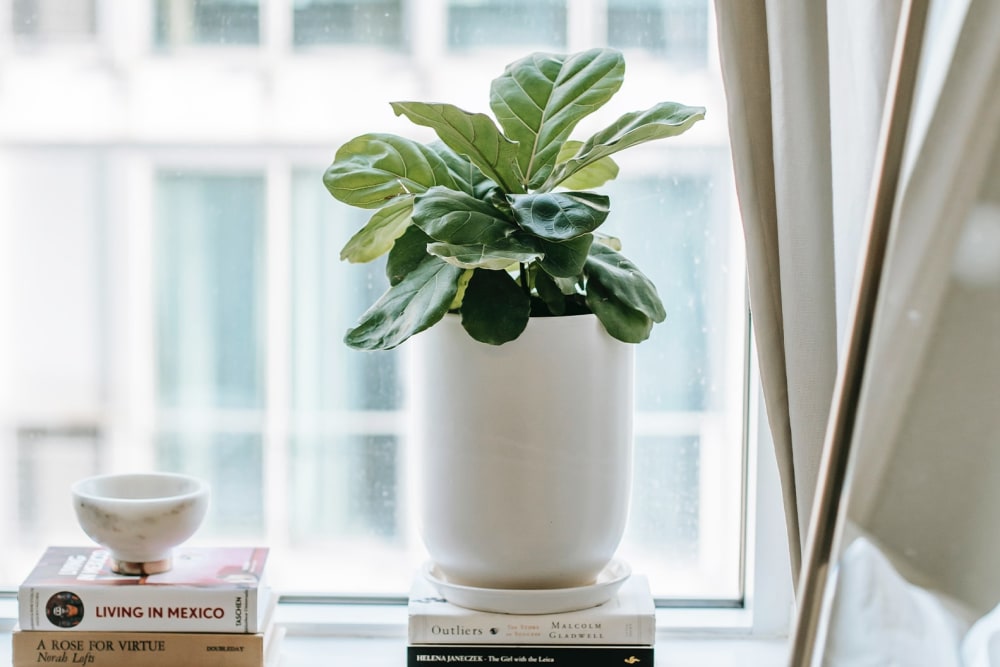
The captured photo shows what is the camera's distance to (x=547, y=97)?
1007 millimetres

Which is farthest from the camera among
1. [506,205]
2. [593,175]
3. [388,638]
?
[388,638]

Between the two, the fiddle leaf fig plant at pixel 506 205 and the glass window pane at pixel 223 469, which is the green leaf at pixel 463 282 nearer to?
the fiddle leaf fig plant at pixel 506 205

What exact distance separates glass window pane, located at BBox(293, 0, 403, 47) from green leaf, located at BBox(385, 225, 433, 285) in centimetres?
42

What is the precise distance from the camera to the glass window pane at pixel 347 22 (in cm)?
134

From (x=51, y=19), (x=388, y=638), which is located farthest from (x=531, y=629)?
(x=51, y=19)

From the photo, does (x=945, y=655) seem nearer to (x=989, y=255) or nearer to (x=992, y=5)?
(x=989, y=255)

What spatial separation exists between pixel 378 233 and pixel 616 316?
0.28 metres

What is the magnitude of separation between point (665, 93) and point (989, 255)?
0.71 meters

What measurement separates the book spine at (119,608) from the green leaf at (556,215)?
52 centimetres

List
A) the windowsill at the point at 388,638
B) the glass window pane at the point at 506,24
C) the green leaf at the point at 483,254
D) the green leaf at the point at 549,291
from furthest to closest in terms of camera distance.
A: the glass window pane at the point at 506,24 < the windowsill at the point at 388,638 < the green leaf at the point at 549,291 < the green leaf at the point at 483,254

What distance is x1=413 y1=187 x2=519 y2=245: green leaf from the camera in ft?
3.07

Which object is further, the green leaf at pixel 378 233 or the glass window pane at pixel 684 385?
the glass window pane at pixel 684 385

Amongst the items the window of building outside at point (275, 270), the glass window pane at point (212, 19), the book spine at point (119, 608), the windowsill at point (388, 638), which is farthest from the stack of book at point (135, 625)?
the glass window pane at point (212, 19)

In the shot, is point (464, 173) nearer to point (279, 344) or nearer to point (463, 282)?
point (463, 282)
